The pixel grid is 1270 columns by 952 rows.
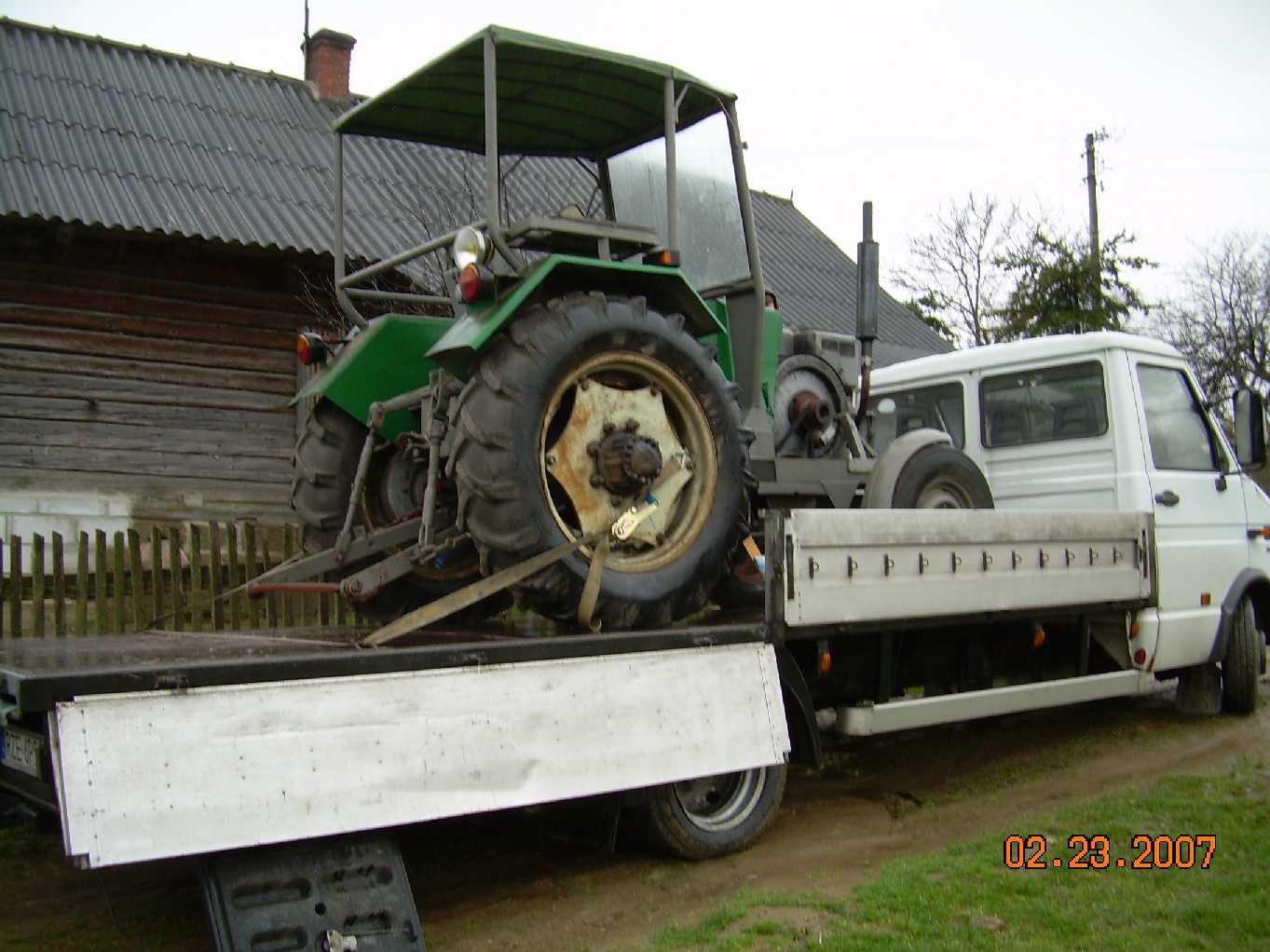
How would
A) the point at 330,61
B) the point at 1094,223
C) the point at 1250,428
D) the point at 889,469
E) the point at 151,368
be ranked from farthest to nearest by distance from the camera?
1. the point at 1094,223
2. the point at 330,61
3. the point at 151,368
4. the point at 1250,428
5. the point at 889,469

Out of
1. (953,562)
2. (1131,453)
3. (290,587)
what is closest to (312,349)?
(290,587)

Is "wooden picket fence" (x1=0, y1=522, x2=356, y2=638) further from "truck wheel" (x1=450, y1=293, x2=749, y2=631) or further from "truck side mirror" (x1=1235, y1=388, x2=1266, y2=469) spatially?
"truck side mirror" (x1=1235, y1=388, x2=1266, y2=469)

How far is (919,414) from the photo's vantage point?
8.23 m

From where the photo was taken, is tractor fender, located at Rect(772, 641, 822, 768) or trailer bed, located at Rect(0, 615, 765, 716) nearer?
trailer bed, located at Rect(0, 615, 765, 716)

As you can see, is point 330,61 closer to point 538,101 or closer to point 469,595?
point 538,101

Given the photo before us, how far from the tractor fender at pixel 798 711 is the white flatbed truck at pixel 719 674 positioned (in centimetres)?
1

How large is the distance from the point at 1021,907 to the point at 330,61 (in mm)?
15615

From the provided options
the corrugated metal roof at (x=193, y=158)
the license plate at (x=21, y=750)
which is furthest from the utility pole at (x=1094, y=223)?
the license plate at (x=21, y=750)

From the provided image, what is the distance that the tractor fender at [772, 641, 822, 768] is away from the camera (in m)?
5.03

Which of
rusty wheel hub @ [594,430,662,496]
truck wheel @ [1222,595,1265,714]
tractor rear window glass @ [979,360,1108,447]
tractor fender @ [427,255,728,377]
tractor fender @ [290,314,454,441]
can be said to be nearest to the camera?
tractor fender @ [427,255,728,377]

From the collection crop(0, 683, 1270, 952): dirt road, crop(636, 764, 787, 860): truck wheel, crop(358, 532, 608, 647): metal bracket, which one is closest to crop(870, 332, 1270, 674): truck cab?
crop(0, 683, 1270, 952): dirt road

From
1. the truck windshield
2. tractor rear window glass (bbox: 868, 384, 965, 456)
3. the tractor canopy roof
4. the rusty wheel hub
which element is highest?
the tractor canopy roof

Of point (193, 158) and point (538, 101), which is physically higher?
point (193, 158)

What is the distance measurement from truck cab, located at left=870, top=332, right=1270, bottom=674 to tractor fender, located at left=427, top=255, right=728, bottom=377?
2.97 metres
